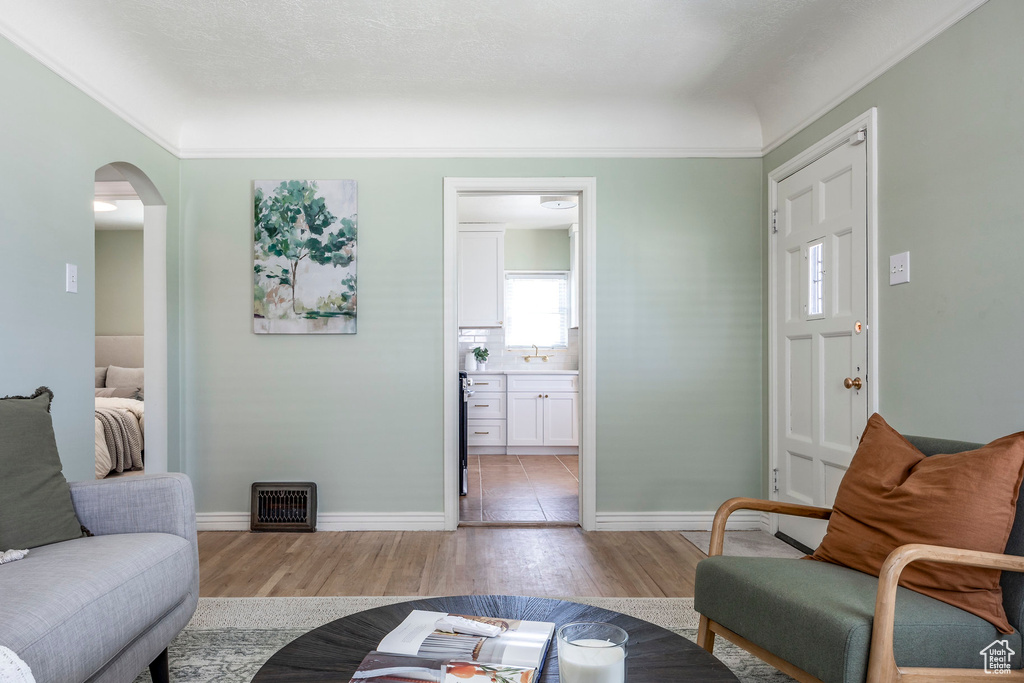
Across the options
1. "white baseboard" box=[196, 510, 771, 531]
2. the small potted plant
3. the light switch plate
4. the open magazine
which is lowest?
"white baseboard" box=[196, 510, 771, 531]

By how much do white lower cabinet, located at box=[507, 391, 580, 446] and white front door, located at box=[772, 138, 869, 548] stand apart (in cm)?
327

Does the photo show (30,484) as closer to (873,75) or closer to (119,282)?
(873,75)

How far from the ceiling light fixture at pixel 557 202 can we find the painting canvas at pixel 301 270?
259 cm

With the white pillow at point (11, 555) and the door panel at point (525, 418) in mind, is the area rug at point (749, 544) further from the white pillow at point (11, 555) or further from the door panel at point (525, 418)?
the door panel at point (525, 418)

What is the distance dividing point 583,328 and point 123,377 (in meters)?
5.18

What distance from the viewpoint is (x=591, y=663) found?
107 centimetres

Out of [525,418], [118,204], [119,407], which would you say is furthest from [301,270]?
[118,204]

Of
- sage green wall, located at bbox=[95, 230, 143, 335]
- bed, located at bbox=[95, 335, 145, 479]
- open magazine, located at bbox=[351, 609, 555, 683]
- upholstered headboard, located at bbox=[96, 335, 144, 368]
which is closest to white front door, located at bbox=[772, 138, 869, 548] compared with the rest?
open magazine, located at bbox=[351, 609, 555, 683]

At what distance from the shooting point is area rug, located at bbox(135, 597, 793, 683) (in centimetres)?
209

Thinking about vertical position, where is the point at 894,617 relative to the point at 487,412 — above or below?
above

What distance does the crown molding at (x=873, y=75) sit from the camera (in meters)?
2.33

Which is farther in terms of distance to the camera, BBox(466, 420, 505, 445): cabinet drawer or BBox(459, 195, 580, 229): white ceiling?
BBox(466, 420, 505, 445): cabinet drawer

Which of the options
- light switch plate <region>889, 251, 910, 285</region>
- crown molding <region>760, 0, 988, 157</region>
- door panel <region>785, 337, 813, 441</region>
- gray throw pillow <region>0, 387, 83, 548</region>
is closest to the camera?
gray throw pillow <region>0, 387, 83, 548</region>

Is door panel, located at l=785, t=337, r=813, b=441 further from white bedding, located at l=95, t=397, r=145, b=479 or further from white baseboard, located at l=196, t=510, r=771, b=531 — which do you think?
white bedding, located at l=95, t=397, r=145, b=479
